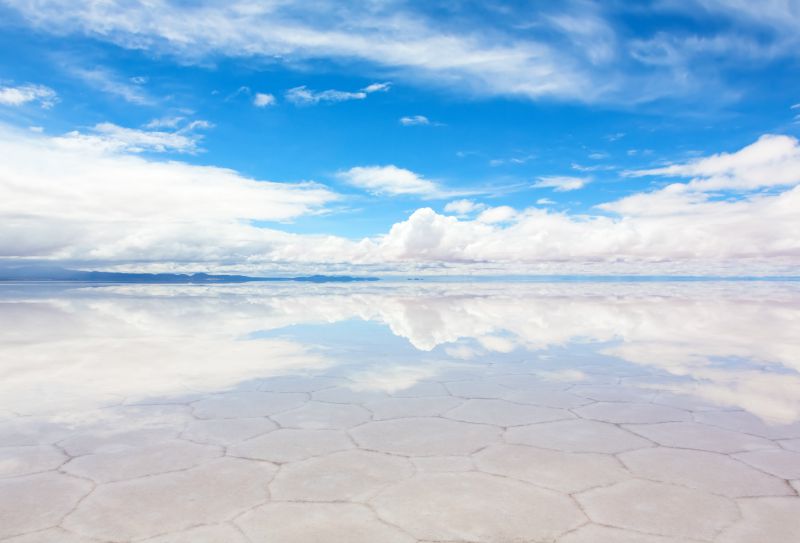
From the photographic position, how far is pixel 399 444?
278cm

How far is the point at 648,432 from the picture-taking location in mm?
2996

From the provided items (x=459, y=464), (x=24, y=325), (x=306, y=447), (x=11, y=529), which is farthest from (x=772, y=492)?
(x=24, y=325)

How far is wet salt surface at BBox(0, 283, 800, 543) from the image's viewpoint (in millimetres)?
1963

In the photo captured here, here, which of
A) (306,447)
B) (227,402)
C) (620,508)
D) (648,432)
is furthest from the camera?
(227,402)

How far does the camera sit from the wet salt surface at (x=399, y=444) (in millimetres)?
1963

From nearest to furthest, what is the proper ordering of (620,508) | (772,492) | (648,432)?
1. (620,508)
2. (772,492)
3. (648,432)

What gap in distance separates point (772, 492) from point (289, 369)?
11.9ft


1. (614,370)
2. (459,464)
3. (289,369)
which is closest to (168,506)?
(459,464)

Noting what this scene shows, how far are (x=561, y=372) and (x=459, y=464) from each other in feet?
7.99

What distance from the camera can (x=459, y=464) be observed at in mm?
2512

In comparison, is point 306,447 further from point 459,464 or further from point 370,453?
point 459,464

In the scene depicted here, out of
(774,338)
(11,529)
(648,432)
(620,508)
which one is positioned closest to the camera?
(11,529)

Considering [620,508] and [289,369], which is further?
[289,369]

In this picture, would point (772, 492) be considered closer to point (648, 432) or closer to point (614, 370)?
point (648, 432)
